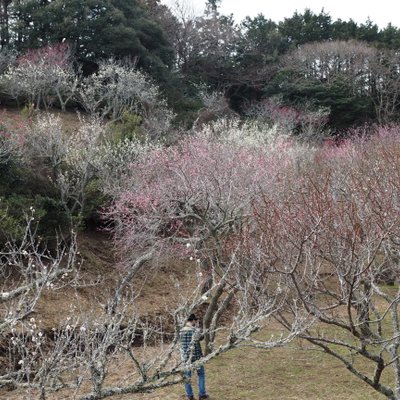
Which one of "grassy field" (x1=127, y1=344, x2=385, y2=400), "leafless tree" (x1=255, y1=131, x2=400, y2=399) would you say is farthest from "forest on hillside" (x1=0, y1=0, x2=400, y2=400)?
"grassy field" (x1=127, y1=344, x2=385, y2=400)

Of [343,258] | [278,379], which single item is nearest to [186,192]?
[278,379]

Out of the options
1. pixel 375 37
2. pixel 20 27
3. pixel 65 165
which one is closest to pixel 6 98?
pixel 20 27

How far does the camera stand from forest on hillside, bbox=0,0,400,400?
168 inches

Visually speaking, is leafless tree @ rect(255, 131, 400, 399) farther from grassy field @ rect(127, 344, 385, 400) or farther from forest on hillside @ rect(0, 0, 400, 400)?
grassy field @ rect(127, 344, 385, 400)

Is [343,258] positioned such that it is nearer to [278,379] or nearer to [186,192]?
[278,379]

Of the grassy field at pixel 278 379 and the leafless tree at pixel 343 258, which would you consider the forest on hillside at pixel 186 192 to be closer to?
the leafless tree at pixel 343 258

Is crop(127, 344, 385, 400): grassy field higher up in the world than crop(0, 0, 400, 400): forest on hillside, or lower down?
lower down

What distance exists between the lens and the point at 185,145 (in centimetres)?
1448

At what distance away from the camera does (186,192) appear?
9805mm

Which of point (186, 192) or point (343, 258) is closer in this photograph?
point (343, 258)

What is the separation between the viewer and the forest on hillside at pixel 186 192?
4.26 meters

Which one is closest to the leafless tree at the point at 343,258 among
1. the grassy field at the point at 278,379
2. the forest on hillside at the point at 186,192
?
the forest on hillside at the point at 186,192

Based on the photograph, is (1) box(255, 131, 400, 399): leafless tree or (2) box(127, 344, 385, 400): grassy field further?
(2) box(127, 344, 385, 400): grassy field

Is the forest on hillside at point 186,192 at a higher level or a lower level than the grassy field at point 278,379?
higher
